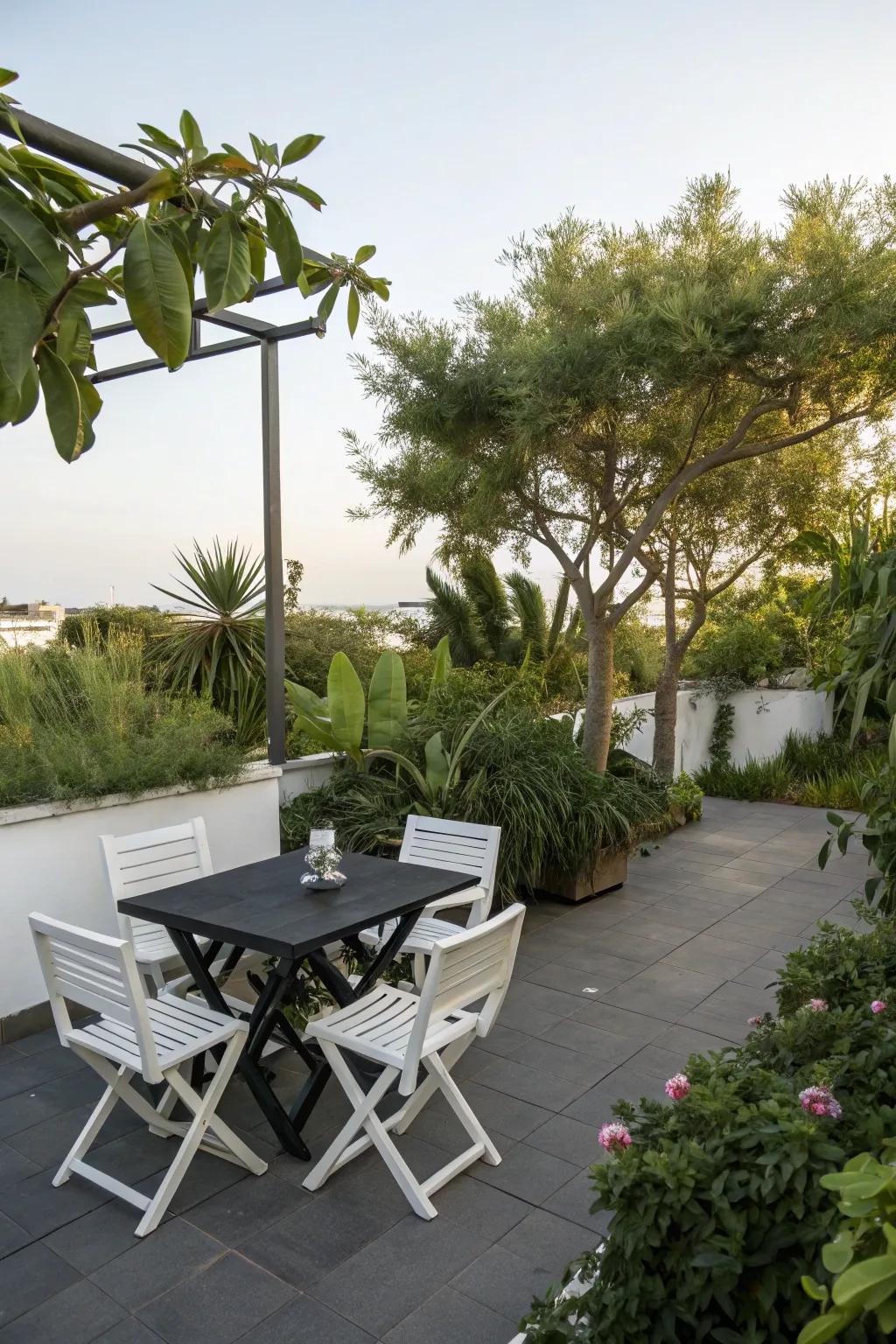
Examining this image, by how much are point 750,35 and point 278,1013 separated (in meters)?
6.48

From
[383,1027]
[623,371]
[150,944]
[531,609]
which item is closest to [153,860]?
[150,944]

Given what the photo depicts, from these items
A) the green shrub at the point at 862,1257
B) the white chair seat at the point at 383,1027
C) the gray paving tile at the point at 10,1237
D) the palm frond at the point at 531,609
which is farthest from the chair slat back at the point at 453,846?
the palm frond at the point at 531,609

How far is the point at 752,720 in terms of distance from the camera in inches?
420

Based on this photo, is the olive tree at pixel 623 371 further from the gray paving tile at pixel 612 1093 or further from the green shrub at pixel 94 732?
the gray paving tile at pixel 612 1093

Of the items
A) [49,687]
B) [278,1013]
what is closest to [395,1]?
[49,687]

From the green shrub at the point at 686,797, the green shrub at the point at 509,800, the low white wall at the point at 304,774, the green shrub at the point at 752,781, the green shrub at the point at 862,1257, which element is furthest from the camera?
the green shrub at the point at 752,781

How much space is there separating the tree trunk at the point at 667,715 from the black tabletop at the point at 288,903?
5.47 m

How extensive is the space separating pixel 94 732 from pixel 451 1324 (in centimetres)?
351

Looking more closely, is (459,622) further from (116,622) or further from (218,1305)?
(218,1305)

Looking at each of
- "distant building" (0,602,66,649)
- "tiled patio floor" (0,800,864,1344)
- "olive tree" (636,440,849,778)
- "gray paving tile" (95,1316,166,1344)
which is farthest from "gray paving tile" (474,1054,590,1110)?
"distant building" (0,602,66,649)

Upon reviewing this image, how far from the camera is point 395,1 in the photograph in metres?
5.69

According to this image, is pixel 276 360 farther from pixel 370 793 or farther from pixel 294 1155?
pixel 294 1155

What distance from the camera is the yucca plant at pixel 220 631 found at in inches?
312

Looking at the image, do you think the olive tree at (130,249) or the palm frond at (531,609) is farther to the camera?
the palm frond at (531,609)
